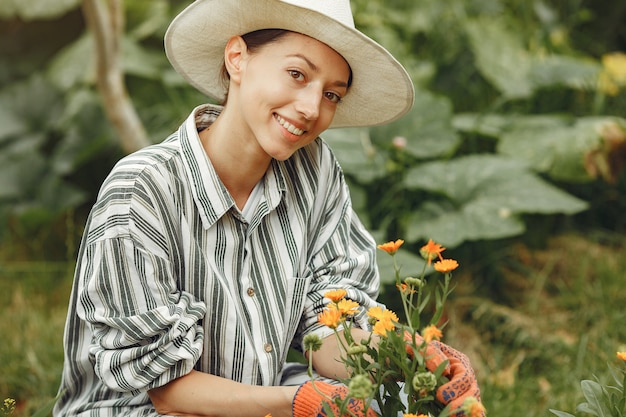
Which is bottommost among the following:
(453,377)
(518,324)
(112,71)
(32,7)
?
(518,324)

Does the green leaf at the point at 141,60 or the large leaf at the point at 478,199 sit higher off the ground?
the green leaf at the point at 141,60

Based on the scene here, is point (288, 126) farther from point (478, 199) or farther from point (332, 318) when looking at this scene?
point (478, 199)

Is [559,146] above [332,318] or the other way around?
the other way around

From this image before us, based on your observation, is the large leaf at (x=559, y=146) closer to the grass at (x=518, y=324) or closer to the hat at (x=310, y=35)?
the grass at (x=518, y=324)

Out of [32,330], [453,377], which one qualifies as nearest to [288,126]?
[453,377]

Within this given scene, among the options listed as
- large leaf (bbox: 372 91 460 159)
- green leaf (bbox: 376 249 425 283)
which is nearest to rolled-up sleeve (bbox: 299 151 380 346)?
green leaf (bbox: 376 249 425 283)

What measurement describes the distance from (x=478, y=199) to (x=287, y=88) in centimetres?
145

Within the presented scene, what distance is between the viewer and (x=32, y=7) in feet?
12.2

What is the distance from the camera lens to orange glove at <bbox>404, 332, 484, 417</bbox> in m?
1.24

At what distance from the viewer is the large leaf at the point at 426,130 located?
9.63 feet

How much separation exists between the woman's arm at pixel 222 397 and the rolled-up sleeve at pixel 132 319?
4cm

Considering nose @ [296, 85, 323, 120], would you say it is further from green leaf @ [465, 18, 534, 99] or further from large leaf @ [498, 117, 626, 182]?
green leaf @ [465, 18, 534, 99]

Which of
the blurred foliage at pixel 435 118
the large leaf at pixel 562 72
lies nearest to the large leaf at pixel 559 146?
the blurred foliage at pixel 435 118

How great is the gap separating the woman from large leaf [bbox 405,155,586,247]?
3.16ft
